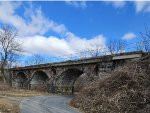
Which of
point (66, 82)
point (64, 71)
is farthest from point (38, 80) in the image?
point (64, 71)

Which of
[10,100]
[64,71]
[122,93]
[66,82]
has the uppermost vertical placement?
[64,71]

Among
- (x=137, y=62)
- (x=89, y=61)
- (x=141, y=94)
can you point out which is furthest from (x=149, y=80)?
(x=89, y=61)

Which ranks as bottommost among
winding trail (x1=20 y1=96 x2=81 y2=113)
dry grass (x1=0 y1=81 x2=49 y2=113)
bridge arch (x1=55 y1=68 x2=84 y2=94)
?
winding trail (x1=20 y1=96 x2=81 y2=113)

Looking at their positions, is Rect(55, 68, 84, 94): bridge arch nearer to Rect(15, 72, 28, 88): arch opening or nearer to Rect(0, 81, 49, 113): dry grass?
Rect(0, 81, 49, 113): dry grass

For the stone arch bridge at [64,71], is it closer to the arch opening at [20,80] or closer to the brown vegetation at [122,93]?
the arch opening at [20,80]

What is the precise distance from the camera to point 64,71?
4622cm

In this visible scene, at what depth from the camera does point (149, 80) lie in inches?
816

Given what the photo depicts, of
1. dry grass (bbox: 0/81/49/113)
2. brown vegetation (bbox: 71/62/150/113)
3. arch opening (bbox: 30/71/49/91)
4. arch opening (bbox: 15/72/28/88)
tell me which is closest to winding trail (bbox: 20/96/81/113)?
dry grass (bbox: 0/81/49/113)

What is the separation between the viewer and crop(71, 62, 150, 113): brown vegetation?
60.7 ft

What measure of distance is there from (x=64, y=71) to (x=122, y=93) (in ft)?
87.9

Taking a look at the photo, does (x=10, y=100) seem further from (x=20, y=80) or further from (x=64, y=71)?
(x=20, y=80)

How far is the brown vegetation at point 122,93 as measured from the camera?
1850cm

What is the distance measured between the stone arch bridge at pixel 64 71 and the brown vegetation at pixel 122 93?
21.9 feet

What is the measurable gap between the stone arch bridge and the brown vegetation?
21.9 feet
